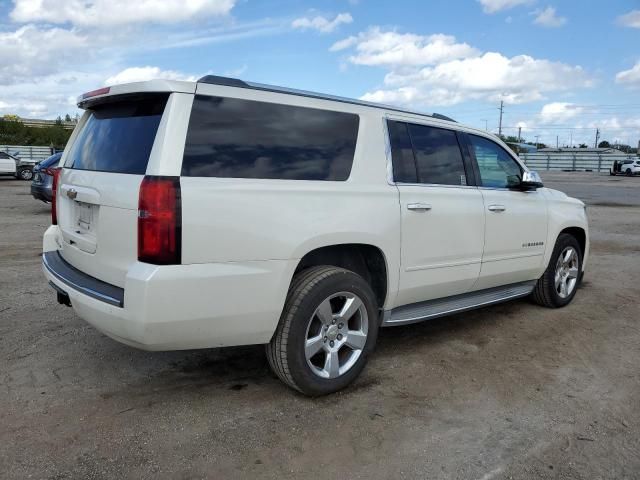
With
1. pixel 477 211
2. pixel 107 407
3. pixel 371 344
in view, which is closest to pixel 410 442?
pixel 371 344

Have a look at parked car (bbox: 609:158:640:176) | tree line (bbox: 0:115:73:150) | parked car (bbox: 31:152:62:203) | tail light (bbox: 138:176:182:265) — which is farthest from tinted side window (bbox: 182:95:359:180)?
tree line (bbox: 0:115:73:150)

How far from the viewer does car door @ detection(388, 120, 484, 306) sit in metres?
3.98

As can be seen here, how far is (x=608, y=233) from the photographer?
1151 cm

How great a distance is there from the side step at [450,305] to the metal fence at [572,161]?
60.4 meters

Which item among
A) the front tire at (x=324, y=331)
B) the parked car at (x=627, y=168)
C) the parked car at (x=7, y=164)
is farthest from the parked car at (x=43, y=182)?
the parked car at (x=627, y=168)

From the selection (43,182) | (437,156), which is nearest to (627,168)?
(43,182)

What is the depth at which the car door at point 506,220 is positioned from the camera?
4.70m

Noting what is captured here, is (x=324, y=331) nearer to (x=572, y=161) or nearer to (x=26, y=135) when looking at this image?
(x=572, y=161)

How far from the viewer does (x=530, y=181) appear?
16.5ft

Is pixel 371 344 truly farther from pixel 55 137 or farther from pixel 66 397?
pixel 55 137

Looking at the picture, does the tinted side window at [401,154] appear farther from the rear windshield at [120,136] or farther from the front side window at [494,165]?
the rear windshield at [120,136]

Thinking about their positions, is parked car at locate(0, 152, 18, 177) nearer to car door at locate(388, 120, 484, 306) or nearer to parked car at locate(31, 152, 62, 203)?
parked car at locate(31, 152, 62, 203)

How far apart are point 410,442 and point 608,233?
1014 cm

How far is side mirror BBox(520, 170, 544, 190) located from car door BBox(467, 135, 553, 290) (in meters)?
0.05
